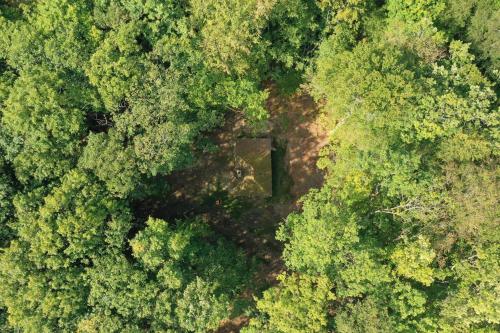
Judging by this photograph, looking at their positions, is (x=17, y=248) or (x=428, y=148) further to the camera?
(x=428, y=148)

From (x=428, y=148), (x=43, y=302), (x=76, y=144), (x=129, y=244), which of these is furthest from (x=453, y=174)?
(x=43, y=302)

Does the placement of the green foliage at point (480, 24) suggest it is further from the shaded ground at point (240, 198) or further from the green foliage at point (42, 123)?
the green foliage at point (42, 123)

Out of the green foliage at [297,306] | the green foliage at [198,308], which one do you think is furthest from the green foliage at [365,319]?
the green foliage at [198,308]

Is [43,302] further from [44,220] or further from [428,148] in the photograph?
[428,148]

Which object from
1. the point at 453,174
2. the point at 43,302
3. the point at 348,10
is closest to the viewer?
the point at 43,302

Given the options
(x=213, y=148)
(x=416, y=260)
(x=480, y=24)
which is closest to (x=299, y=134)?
(x=213, y=148)

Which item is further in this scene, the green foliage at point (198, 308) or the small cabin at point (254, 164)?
the small cabin at point (254, 164)

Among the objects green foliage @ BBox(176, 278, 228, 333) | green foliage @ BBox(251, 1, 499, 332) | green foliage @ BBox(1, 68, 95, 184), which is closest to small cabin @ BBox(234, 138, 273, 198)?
green foliage @ BBox(251, 1, 499, 332)
